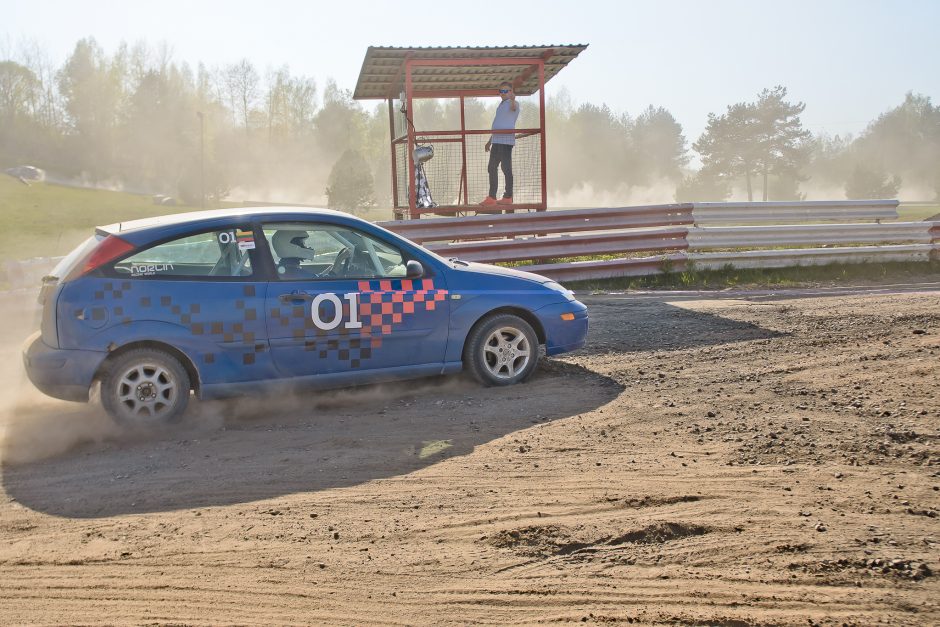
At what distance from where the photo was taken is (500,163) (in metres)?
14.3

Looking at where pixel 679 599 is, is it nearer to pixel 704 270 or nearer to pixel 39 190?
pixel 704 270

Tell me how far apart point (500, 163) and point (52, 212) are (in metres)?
37.6

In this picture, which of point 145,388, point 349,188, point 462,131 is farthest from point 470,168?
point 349,188

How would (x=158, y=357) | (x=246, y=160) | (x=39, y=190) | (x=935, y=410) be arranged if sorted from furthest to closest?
(x=246, y=160), (x=39, y=190), (x=158, y=357), (x=935, y=410)

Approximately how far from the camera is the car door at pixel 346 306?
21.3ft

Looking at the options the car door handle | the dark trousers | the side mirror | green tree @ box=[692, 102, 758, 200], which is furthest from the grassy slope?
green tree @ box=[692, 102, 758, 200]

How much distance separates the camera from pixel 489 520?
4.29 metres

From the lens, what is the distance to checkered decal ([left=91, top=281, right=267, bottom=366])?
6016mm

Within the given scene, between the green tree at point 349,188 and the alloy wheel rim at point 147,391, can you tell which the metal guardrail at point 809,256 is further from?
the green tree at point 349,188

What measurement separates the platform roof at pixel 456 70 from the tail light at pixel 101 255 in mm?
7988

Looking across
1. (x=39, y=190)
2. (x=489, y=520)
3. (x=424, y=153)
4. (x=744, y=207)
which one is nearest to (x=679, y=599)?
(x=489, y=520)

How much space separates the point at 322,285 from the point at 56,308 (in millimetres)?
1839

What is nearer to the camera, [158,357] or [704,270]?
[158,357]

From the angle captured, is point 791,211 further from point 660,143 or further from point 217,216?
point 660,143
